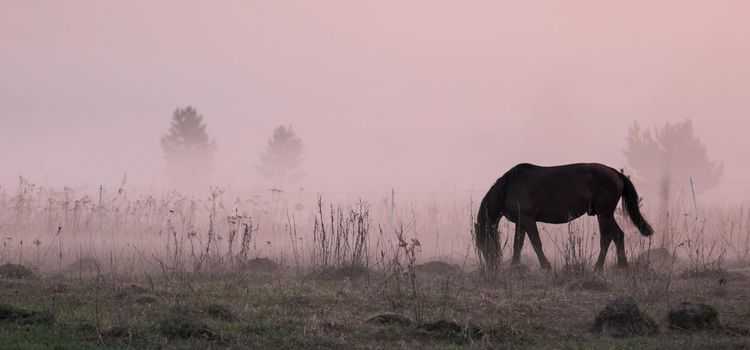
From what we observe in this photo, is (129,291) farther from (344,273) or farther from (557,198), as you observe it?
(557,198)

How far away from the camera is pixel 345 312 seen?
713cm

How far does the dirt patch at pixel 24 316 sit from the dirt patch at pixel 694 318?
17.4 feet

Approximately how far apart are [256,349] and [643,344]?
300cm

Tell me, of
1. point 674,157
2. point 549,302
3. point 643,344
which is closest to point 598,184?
point 549,302

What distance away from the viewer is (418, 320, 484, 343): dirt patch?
6.01m

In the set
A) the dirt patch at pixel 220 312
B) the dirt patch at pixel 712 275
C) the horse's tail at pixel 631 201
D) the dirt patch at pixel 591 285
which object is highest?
the horse's tail at pixel 631 201

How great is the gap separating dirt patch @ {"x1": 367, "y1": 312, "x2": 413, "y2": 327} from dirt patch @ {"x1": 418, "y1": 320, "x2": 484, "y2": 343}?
0.92ft

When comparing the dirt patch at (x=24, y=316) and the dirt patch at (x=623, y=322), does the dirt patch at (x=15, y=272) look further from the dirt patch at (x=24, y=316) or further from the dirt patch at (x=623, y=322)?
the dirt patch at (x=623, y=322)

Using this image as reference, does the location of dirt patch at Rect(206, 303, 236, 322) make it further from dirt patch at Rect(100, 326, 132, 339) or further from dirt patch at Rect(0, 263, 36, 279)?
dirt patch at Rect(0, 263, 36, 279)

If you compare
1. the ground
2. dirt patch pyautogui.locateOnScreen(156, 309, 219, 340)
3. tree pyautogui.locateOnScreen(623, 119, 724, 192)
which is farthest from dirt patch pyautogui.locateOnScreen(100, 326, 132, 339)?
tree pyautogui.locateOnScreen(623, 119, 724, 192)

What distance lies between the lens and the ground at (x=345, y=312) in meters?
5.81

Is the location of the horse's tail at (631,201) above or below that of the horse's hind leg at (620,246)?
above

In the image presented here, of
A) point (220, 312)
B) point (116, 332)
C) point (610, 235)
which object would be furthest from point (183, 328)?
point (610, 235)

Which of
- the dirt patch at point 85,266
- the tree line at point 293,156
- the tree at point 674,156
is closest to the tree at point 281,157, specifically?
the tree line at point 293,156
